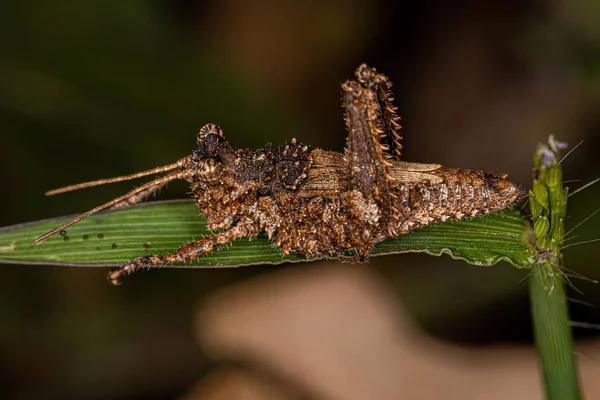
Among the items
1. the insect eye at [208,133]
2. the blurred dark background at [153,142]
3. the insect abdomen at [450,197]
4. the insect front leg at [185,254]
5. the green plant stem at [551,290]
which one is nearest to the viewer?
the green plant stem at [551,290]

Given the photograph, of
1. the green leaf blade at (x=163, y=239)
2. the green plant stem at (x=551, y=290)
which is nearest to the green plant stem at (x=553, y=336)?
the green plant stem at (x=551, y=290)

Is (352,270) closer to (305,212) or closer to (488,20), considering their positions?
(305,212)

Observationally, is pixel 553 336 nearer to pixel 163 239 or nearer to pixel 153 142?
pixel 163 239

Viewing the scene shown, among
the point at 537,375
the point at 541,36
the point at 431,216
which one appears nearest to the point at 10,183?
the point at 431,216

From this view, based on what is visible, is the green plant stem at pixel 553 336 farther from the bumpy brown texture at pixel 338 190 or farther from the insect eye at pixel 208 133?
the insect eye at pixel 208 133

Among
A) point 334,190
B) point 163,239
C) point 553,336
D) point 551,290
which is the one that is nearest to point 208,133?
point 163,239

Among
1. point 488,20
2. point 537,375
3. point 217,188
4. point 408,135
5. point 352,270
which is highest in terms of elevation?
point 488,20

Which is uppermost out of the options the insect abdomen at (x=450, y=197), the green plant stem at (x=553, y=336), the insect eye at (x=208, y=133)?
the insect eye at (x=208, y=133)
